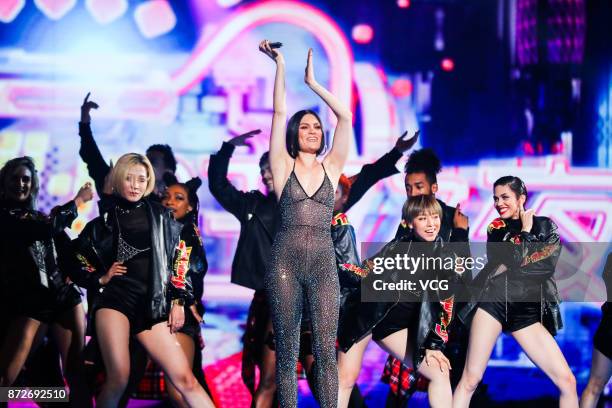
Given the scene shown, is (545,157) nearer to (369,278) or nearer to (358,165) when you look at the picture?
(358,165)

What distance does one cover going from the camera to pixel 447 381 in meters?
5.27

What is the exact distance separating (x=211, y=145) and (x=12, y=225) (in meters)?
1.88

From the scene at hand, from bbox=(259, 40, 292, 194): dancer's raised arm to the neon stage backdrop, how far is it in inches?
95.1

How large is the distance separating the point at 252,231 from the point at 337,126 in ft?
5.25

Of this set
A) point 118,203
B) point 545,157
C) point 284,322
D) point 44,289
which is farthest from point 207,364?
point 545,157

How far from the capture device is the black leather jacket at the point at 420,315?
5.35 m

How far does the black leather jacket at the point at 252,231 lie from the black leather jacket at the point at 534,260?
1.43 metres

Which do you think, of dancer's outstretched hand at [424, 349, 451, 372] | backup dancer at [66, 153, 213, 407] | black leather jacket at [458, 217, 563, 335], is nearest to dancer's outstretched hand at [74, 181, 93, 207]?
backup dancer at [66, 153, 213, 407]

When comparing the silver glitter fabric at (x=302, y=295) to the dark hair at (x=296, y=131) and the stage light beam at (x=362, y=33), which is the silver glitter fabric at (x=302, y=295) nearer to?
the dark hair at (x=296, y=131)

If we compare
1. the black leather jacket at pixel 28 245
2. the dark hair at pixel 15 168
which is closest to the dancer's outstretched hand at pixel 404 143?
the black leather jacket at pixel 28 245

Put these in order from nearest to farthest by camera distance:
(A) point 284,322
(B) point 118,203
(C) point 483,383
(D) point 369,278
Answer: (A) point 284,322
(B) point 118,203
(D) point 369,278
(C) point 483,383

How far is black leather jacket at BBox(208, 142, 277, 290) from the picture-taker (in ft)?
19.6

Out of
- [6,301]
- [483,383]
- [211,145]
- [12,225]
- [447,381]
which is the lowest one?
[483,383]

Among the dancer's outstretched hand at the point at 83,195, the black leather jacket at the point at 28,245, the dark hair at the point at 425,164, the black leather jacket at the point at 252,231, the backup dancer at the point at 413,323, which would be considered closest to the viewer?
the backup dancer at the point at 413,323
